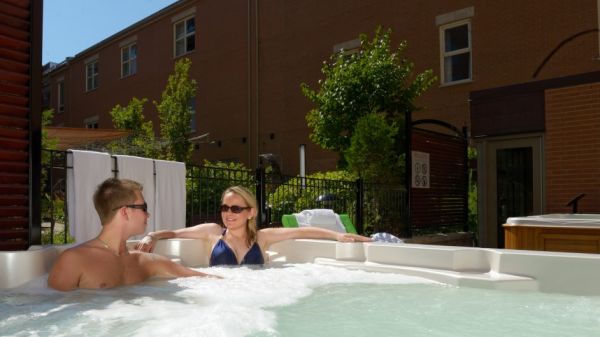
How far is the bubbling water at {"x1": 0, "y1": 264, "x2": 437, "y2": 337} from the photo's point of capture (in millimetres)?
2592

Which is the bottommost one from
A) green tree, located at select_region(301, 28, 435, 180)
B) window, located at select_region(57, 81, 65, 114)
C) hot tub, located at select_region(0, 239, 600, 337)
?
hot tub, located at select_region(0, 239, 600, 337)

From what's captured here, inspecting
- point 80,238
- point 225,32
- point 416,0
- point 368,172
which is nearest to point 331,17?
point 416,0

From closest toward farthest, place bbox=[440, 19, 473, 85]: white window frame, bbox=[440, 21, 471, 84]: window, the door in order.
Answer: the door → bbox=[440, 19, 473, 85]: white window frame → bbox=[440, 21, 471, 84]: window

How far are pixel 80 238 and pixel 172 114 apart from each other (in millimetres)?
9269

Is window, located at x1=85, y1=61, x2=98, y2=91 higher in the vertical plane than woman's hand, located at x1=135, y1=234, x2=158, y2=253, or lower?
higher

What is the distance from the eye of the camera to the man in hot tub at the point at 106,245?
Result: 3172mm

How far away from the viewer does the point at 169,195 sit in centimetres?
558

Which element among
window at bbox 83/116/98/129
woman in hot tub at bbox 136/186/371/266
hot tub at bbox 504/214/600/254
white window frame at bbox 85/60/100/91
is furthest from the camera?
white window frame at bbox 85/60/100/91

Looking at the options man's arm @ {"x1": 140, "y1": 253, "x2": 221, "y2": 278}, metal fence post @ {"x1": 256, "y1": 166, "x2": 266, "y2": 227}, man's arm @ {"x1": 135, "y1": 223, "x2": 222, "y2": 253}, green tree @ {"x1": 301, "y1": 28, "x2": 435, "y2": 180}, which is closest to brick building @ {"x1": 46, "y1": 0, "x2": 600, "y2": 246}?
green tree @ {"x1": 301, "y1": 28, "x2": 435, "y2": 180}

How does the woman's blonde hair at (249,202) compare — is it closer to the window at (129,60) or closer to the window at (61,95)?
the window at (129,60)

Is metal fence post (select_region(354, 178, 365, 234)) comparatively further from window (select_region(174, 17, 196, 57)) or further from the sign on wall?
window (select_region(174, 17, 196, 57))

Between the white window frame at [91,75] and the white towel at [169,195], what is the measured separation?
1716cm

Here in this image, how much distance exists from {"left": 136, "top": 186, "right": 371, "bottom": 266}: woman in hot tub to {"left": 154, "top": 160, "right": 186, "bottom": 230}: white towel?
3.05ft

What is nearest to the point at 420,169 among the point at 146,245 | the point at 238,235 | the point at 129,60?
the point at 238,235
